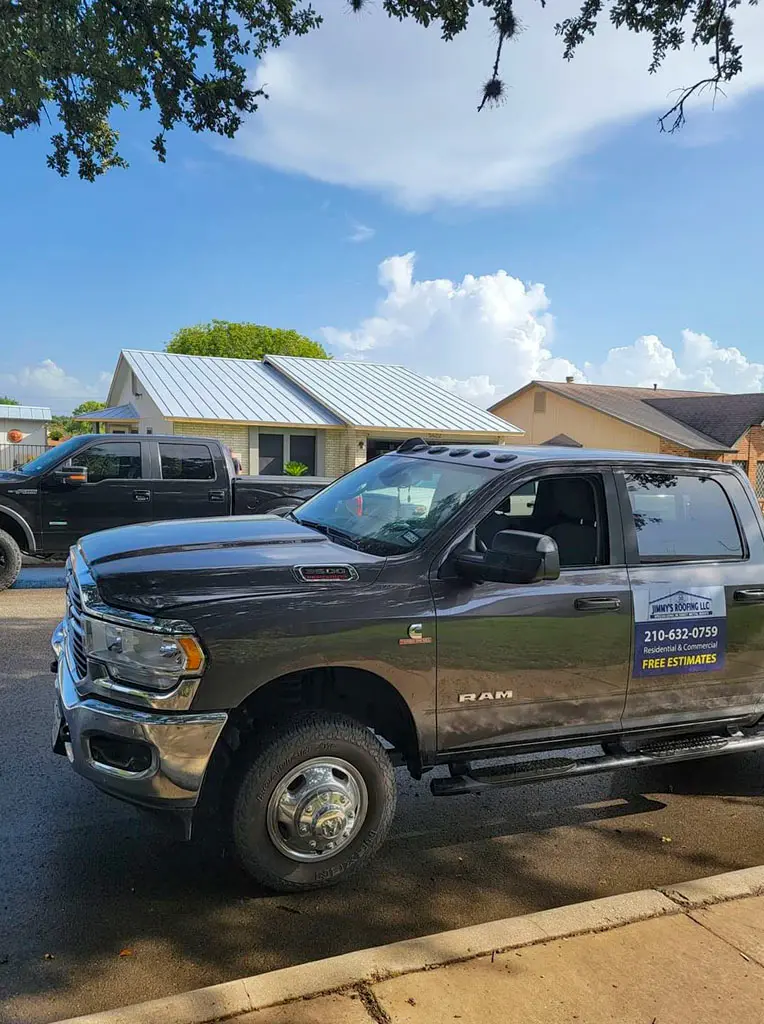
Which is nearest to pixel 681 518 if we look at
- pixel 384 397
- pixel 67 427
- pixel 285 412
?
pixel 285 412

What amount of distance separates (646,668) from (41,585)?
8.78 metres

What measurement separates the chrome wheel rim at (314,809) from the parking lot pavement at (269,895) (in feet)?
0.89

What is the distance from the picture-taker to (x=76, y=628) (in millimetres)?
3346

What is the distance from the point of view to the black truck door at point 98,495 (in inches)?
386

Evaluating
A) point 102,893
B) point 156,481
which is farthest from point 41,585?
point 102,893

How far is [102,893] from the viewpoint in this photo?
3221 millimetres

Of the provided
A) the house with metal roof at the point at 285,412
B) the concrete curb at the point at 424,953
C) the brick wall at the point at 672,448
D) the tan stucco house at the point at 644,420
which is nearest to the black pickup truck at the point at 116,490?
the concrete curb at the point at 424,953

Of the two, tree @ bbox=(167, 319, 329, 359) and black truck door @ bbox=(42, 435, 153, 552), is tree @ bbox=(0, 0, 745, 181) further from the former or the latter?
tree @ bbox=(167, 319, 329, 359)

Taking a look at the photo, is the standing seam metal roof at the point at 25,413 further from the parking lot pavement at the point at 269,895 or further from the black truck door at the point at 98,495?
the parking lot pavement at the point at 269,895

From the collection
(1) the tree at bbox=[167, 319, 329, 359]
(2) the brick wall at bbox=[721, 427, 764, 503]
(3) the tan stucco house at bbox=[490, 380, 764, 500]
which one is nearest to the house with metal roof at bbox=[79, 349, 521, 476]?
(3) the tan stucco house at bbox=[490, 380, 764, 500]

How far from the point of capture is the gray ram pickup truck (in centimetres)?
297

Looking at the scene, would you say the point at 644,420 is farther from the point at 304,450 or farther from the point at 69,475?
the point at 69,475

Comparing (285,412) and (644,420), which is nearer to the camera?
(285,412)

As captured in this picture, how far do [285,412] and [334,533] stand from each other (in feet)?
67.1
